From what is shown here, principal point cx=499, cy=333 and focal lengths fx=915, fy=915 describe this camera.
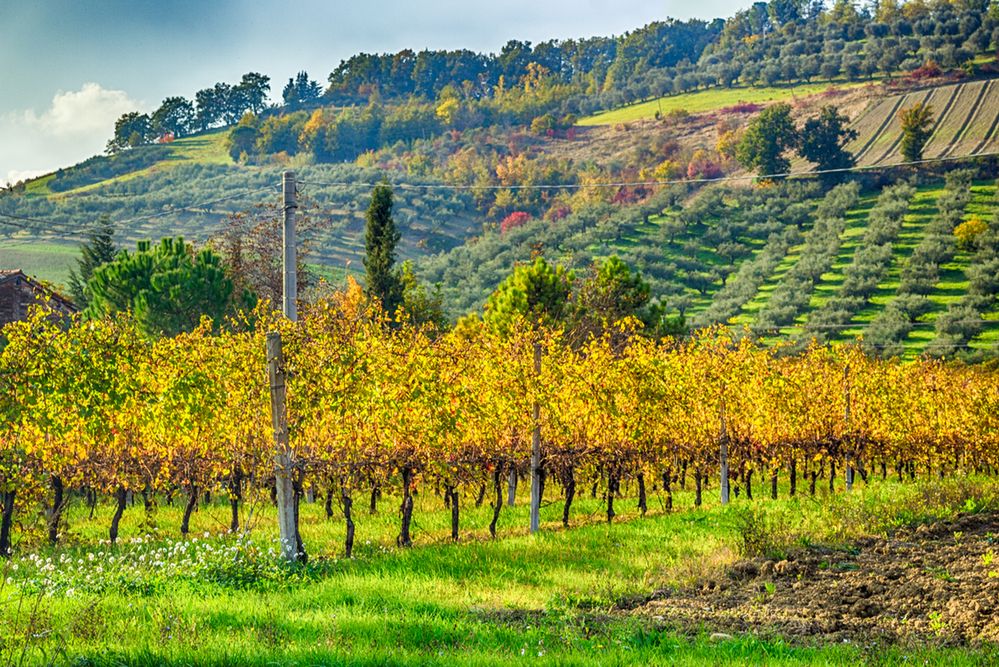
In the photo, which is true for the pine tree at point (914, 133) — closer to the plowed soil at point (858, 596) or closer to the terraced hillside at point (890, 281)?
the terraced hillside at point (890, 281)

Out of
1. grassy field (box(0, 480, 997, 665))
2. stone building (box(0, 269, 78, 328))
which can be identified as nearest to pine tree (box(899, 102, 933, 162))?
stone building (box(0, 269, 78, 328))

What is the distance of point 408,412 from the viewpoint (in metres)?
19.8

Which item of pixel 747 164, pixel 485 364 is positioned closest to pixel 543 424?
pixel 485 364

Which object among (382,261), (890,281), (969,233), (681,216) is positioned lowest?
(890,281)

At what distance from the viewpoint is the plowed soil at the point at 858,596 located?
11133mm

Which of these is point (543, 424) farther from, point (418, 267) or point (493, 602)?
point (418, 267)

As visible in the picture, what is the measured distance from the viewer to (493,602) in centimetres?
1328

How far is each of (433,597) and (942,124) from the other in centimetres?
16543

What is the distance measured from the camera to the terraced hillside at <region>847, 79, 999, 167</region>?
14000cm

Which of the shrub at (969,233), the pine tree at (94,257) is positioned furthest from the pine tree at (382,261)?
the shrub at (969,233)

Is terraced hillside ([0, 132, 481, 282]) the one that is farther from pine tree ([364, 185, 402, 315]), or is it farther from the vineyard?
the vineyard

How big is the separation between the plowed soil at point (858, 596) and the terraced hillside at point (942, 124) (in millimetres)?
124380

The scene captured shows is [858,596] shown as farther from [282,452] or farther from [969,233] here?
[969,233]

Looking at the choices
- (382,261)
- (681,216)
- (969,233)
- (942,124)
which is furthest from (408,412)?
(942,124)
